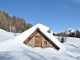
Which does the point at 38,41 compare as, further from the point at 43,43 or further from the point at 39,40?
the point at 43,43

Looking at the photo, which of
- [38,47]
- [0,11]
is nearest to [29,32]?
[38,47]

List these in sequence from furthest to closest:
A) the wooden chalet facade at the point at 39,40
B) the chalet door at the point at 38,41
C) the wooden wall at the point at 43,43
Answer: the chalet door at the point at 38,41 → the wooden wall at the point at 43,43 → the wooden chalet facade at the point at 39,40

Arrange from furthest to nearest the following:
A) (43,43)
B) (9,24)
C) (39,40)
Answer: (9,24), (39,40), (43,43)

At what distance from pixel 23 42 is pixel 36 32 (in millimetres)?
2120

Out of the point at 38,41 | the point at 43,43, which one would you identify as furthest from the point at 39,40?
the point at 43,43

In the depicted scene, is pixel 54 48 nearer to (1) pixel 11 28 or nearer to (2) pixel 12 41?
(2) pixel 12 41

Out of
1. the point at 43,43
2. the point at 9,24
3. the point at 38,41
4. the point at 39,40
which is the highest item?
the point at 9,24

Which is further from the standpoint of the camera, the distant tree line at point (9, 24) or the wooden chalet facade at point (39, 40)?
the distant tree line at point (9, 24)

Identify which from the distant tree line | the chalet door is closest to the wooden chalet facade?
the chalet door

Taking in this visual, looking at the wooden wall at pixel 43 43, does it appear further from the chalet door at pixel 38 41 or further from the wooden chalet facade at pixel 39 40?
the chalet door at pixel 38 41

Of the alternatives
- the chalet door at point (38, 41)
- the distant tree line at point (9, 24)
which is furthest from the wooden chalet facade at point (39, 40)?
the distant tree line at point (9, 24)

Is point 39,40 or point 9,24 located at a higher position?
point 9,24

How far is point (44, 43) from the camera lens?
68.3ft

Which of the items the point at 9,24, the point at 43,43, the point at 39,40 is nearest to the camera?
the point at 43,43
